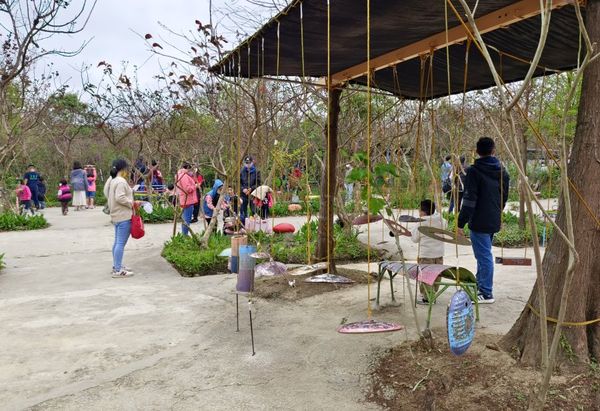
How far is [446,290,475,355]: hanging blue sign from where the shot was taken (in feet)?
8.63

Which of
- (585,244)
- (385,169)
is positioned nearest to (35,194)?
(385,169)

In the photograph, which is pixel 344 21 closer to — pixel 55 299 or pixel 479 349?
pixel 479 349

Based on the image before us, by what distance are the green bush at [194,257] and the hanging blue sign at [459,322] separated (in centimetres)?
431

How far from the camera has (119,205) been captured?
6219 mm

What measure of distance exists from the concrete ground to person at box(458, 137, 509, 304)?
573 millimetres

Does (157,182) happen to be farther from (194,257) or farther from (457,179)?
(457,179)

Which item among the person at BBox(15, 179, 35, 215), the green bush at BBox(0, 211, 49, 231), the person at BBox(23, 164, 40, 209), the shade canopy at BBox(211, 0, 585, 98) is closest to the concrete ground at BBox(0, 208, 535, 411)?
the shade canopy at BBox(211, 0, 585, 98)

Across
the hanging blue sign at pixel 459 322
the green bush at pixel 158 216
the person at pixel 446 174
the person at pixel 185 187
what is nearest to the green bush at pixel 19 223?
the green bush at pixel 158 216

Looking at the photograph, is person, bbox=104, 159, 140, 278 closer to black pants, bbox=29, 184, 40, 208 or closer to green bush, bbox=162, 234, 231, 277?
green bush, bbox=162, 234, 231, 277

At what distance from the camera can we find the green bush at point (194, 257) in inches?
252

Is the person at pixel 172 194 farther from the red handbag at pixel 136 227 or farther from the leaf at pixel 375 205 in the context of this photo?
the leaf at pixel 375 205

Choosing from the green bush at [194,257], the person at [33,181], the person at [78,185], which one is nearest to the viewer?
the green bush at [194,257]

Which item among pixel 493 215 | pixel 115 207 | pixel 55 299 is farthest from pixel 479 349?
pixel 115 207

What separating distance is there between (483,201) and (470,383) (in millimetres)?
2168
